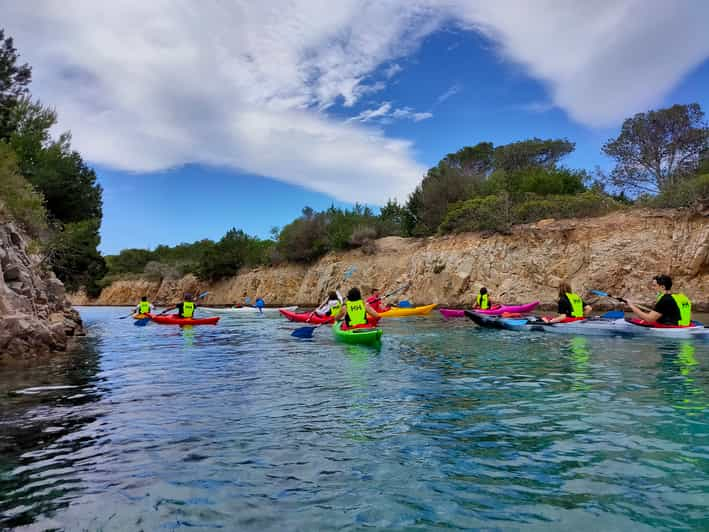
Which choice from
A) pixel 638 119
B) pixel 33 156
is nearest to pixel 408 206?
pixel 638 119

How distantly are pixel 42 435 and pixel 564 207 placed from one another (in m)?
28.4

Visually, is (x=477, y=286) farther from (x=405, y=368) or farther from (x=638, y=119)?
(x=405, y=368)

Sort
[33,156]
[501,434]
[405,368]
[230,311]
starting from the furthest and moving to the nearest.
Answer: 1. [230,311]
2. [33,156]
3. [405,368]
4. [501,434]

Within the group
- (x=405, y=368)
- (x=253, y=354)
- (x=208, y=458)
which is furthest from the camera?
(x=253, y=354)

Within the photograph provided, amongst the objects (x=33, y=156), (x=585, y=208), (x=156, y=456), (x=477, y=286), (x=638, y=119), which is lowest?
(x=156, y=456)

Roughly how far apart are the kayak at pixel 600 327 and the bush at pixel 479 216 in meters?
14.8

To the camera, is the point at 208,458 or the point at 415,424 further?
the point at 415,424

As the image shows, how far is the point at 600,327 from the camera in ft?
42.0

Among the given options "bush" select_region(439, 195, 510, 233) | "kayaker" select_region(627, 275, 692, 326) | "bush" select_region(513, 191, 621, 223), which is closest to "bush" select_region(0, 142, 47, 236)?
"kayaker" select_region(627, 275, 692, 326)

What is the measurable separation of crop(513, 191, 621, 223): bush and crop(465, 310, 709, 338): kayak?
606 inches

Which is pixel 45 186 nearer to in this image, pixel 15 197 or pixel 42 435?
pixel 15 197

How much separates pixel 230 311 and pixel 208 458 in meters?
26.9

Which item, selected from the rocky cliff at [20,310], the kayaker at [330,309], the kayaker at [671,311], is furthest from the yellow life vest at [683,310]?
the rocky cliff at [20,310]

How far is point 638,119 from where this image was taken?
3192cm
